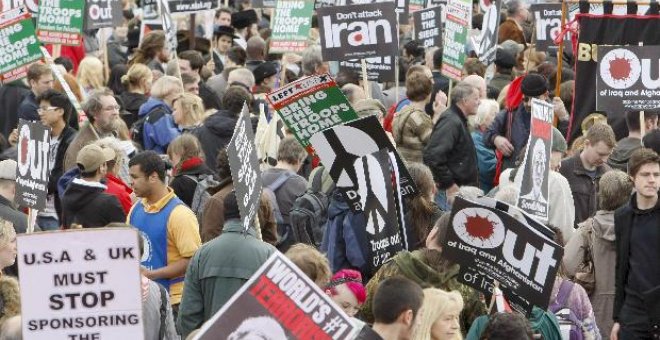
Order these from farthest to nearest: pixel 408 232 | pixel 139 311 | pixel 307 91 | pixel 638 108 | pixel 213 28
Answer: pixel 213 28, pixel 638 108, pixel 307 91, pixel 408 232, pixel 139 311

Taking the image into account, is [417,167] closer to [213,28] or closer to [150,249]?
[150,249]

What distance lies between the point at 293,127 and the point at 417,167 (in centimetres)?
139

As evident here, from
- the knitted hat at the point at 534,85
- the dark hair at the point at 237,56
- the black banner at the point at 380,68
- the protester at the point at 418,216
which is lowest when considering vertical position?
the dark hair at the point at 237,56

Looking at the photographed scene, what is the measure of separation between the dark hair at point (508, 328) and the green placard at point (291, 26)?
39.9ft

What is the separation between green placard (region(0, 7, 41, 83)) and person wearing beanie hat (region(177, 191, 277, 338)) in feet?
23.5

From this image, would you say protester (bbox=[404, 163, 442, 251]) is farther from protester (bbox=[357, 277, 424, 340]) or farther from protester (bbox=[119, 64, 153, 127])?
protester (bbox=[119, 64, 153, 127])

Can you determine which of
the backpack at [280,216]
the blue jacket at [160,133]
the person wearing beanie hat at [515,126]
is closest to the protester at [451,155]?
the person wearing beanie hat at [515,126]

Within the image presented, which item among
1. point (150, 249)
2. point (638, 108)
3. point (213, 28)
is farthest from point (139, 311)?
point (213, 28)

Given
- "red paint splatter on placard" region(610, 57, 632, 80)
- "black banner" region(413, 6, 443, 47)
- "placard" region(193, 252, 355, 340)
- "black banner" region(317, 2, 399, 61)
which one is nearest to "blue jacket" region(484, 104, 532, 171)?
"red paint splatter on placard" region(610, 57, 632, 80)

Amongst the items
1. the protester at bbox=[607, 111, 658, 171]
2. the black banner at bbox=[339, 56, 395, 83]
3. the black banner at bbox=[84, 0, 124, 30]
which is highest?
the protester at bbox=[607, 111, 658, 171]

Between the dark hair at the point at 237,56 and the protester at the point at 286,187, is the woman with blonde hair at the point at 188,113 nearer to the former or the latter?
the protester at the point at 286,187

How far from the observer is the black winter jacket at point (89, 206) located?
11109 millimetres

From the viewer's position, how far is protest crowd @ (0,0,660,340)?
7223mm

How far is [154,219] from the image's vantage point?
34.3 feet
